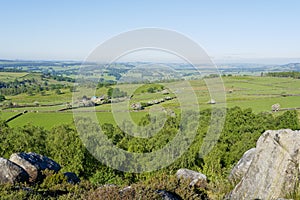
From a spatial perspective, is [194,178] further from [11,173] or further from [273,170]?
[11,173]

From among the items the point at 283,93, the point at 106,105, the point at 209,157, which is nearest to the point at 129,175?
the point at 209,157

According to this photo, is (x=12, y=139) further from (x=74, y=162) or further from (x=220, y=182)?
(x=220, y=182)

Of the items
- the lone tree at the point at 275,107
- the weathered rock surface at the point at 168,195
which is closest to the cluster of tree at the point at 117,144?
the weathered rock surface at the point at 168,195

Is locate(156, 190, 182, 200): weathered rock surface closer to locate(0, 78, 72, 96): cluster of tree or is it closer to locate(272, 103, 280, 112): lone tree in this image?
locate(272, 103, 280, 112): lone tree

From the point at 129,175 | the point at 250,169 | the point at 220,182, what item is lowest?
the point at 129,175

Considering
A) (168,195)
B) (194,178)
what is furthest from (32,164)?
(194,178)
